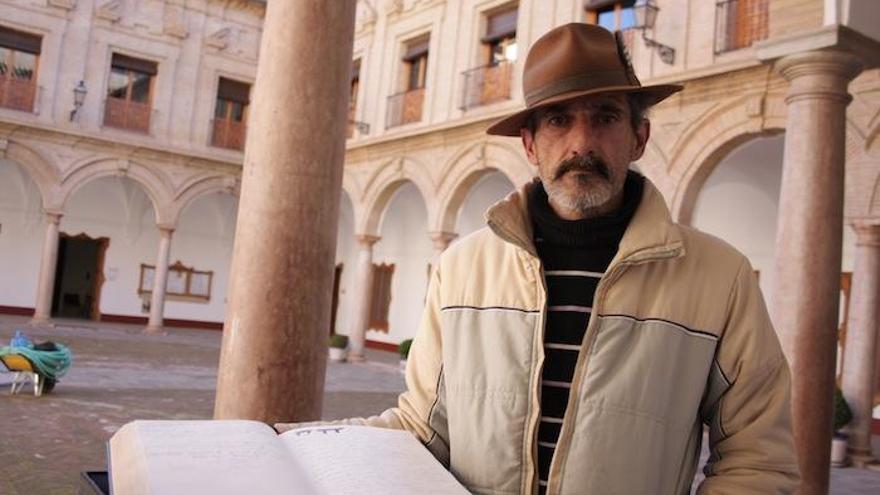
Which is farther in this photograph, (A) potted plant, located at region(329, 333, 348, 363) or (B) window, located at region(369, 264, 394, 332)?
(B) window, located at region(369, 264, 394, 332)

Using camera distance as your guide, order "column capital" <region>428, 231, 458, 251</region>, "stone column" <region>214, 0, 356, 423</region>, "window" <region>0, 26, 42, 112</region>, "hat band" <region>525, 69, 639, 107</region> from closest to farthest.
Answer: "hat band" <region>525, 69, 639, 107</region>
"stone column" <region>214, 0, 356, 423</region>
"column capital" <region>428, 231, 458, 251</region>
"window" <region>0, 26, 42, 112</region>

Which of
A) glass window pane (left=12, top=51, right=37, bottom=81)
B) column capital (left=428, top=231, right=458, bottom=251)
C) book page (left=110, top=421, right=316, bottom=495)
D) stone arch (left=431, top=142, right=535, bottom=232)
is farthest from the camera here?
glass window pane (left=12, top=51, right=37, bottom=81)

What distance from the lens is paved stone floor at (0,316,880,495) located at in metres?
5.94

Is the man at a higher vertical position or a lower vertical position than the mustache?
lower

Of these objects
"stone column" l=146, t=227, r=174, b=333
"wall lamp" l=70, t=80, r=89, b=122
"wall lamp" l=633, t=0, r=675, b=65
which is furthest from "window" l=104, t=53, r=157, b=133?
"wall lamp" l=633, t=0, r=675, b=65

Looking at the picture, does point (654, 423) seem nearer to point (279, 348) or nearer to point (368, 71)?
point (279, 348)

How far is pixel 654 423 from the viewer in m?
1.42

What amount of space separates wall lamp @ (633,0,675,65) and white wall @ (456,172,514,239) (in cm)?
453

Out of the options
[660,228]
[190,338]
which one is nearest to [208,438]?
[660,228]

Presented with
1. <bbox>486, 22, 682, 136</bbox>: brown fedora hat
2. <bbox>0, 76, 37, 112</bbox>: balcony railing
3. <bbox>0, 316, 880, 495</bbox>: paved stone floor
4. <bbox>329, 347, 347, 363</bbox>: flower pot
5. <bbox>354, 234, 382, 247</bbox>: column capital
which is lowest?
<bbox>0, 316, 880, 495</bbox>: paved stone floor

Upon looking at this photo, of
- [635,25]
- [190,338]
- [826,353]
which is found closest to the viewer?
[826,353]

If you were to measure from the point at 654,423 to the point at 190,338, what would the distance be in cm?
1871

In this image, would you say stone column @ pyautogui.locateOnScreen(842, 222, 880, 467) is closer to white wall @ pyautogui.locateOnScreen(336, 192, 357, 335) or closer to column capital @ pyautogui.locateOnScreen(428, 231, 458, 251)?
column capital @ pyautogui.locateOnScreen(428, 231, 458, 251)

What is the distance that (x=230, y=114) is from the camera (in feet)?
68.1
